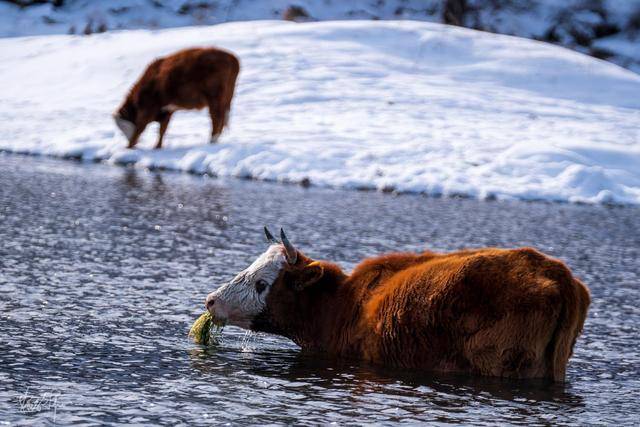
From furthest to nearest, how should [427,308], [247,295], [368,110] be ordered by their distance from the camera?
[368,110] → [247,295] → [427,308]

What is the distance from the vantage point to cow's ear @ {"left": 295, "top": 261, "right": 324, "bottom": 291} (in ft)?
29.5

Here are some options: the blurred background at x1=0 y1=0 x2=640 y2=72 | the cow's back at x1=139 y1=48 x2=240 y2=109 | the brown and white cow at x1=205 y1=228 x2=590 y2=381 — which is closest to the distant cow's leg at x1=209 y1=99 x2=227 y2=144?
the cow's back at x1=139 y1=48 x2=240 y2=109

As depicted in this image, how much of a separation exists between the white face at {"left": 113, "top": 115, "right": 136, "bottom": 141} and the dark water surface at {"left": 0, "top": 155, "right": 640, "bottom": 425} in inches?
172

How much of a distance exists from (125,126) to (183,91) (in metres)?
1.46

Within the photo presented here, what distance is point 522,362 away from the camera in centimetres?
786

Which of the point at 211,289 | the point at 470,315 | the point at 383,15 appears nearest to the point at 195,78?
the point at 211,289

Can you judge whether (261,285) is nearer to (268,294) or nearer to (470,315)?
(268,294)

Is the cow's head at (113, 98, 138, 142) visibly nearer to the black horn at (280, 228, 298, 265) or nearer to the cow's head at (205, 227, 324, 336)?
the cow's head at (205, 227, 324, 336)

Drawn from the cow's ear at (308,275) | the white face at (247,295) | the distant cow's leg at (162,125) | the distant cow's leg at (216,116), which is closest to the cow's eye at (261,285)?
the white face at (247,295)

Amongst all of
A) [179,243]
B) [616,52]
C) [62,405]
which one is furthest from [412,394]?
[616,52]

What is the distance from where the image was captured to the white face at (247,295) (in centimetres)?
902

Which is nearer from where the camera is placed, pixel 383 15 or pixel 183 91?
pixel 183 91

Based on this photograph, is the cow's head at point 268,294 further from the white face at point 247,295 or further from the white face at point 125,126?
the white face at point 125,126

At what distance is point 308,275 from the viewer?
9023 mm
